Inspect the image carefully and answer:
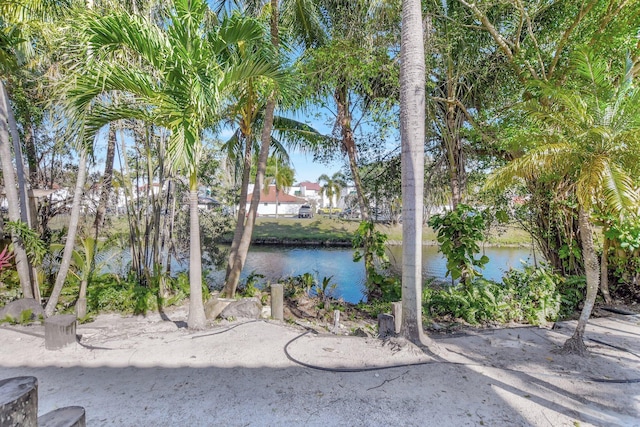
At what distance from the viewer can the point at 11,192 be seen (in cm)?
565

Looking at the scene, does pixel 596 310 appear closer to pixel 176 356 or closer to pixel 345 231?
pixel 176 356

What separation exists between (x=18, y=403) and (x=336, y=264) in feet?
48.2

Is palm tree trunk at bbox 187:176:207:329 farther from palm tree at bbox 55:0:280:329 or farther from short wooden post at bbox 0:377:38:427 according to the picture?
short wooden post at bbox 0:377:38:427

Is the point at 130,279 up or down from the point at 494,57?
down

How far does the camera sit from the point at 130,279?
752 cm

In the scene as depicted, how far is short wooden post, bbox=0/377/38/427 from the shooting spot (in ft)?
4.77

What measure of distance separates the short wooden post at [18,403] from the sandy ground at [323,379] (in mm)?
1052

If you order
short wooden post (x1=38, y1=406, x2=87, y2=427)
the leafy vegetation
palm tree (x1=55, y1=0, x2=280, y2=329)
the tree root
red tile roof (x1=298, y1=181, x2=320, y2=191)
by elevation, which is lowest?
the tree root

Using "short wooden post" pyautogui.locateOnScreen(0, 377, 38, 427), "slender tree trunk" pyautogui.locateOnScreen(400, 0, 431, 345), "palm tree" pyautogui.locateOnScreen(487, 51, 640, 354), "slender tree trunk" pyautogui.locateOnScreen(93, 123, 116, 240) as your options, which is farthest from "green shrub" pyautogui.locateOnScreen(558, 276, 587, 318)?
"slender tree trunk" pyautogui.locateOnScreen(93, 123, 116, 240)

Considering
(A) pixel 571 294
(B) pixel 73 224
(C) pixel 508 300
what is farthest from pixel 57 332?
(A) pixel 571 294

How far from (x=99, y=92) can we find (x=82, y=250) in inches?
166

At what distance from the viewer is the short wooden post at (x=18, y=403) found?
1454 millimetres

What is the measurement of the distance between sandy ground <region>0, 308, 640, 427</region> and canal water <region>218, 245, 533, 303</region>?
17.7 feet

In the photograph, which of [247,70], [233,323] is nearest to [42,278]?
[233,323]
